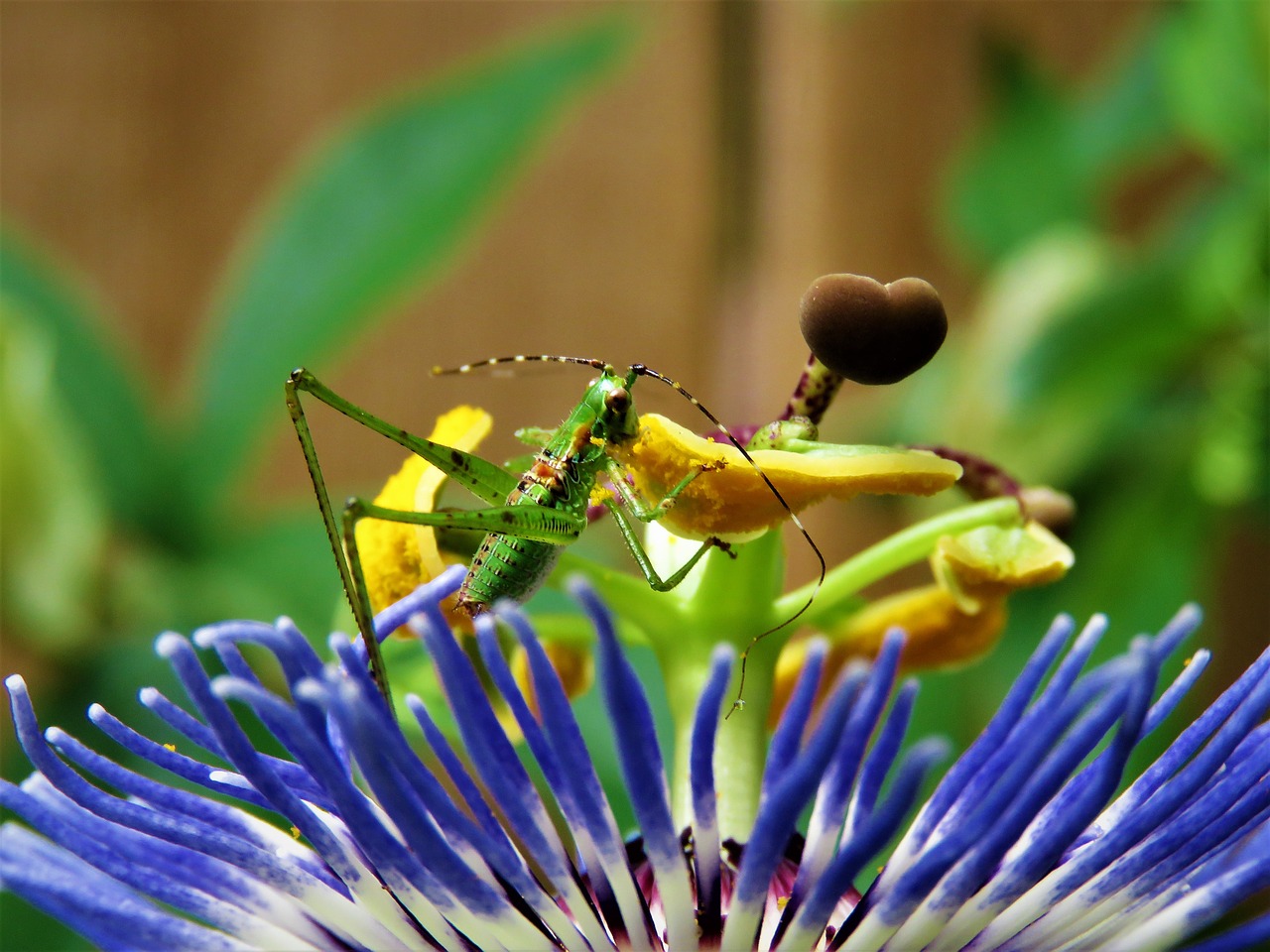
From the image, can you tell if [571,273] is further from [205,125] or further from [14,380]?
[14,380]

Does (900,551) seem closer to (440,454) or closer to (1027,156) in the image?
(440,454)

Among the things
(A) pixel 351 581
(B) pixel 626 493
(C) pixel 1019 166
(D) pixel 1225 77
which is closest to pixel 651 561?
(B) pixel 626 493

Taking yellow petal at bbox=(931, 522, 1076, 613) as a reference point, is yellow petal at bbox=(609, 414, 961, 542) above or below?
below

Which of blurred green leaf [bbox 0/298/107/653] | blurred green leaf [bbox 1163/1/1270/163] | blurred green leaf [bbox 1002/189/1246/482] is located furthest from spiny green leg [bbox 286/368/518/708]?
blurred green leaf [bbox 1163/1/1270/163]

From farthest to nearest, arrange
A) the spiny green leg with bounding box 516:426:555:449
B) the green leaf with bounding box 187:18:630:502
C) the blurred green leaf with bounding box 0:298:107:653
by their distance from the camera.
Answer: the green leaf with bounding box 187:18:630:502
the blurred green leaf with bounding box 0:298:107:653
the spiny green leg with bounding box 516:426:555:449

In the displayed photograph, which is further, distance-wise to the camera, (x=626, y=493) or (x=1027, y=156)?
(x=1027, y=156)

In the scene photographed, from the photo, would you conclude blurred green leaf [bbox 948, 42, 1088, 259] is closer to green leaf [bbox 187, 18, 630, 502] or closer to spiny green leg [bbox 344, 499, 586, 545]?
green leaf [bbox 187, 18, 630, 502]
